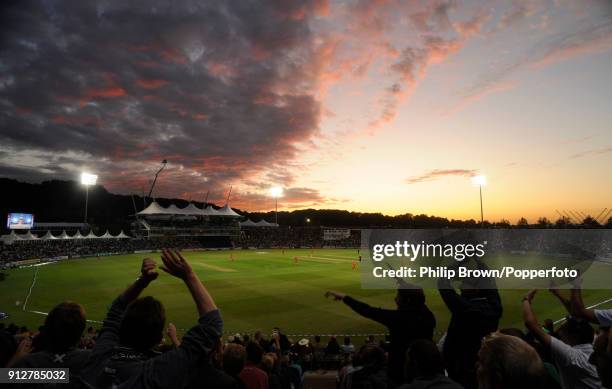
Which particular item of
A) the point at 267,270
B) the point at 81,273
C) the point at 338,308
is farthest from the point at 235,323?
the point at 81,273

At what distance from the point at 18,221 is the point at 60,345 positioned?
93006 mm

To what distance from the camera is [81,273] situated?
130 ft

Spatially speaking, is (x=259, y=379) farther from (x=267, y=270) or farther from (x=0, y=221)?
(x=0, y=221)

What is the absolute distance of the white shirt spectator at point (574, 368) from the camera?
3.05 metres

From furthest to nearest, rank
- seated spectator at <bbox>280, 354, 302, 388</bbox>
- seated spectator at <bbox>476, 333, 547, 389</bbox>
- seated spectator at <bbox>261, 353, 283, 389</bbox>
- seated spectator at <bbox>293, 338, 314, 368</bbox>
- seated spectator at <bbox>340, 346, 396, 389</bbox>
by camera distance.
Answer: seated spectator at <bbox>293, 338, 314, 368</bbox> < seated spectator at <bbox>280, 354, 302, 388</bbox> < seated spectator at <bbox>261, 353, 283, 389</bbox> < seated spectator at <bbox>340, 346, 396, 389</bbox> < seated spectator at <bbox>476, 333, 547, 389</bbox>

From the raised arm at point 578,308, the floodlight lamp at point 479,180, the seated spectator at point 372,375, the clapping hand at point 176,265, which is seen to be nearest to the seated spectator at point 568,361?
the raised arm at point 578,308

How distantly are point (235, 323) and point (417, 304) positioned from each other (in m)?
17.1

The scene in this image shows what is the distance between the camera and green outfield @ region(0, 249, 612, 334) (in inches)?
772

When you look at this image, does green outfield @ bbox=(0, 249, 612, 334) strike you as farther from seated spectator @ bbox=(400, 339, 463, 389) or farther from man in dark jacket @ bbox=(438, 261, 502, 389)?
seated spectator @ bbox=(400, 339, 463, 389)

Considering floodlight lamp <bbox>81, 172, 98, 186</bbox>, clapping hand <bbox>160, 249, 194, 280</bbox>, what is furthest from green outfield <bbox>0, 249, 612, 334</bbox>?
floodlight lamp <bbox>81, 172, 98, 186</bbox>

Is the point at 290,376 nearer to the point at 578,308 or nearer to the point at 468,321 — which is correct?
the point at 468,321

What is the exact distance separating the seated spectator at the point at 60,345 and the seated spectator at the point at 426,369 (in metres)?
2.59

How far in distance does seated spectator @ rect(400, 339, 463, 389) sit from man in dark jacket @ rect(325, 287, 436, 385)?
1.29 metres

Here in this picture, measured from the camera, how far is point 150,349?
250 centimetres
